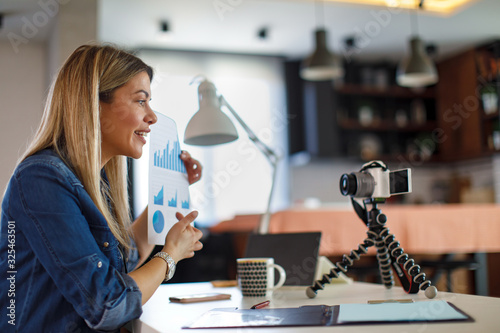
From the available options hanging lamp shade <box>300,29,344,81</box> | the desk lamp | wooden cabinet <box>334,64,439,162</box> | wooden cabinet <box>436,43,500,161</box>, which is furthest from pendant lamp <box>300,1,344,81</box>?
the desk lamp

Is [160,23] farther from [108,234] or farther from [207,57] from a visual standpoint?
[108,234]

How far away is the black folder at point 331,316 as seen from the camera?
714mm

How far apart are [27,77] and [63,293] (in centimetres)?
433

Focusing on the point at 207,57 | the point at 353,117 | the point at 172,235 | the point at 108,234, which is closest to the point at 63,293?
the point at 108,234

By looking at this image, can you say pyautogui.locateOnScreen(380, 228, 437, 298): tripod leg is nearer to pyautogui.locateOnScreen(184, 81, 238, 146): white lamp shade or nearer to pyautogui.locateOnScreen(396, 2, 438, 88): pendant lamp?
pyautogui.locateOnScreen(184, 81, 238, 146): white lamp shade

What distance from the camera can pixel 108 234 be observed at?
990mm

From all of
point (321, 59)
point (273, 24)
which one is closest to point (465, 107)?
point (273, 24)

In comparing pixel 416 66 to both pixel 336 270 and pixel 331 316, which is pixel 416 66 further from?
pixel 331 316

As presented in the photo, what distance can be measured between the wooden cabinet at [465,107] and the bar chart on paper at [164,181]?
5034 mm

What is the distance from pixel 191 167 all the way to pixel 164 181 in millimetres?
174

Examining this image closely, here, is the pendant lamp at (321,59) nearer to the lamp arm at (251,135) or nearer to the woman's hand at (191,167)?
the lamp arm at (251,135)

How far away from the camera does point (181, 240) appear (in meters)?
1.07

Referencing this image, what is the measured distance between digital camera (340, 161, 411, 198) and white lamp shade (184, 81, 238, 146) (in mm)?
376

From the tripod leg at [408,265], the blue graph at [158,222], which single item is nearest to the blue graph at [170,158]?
the blue graph at [158,222]
